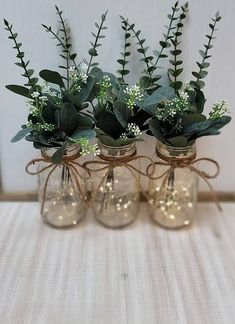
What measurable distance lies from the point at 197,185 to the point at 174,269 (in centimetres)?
21

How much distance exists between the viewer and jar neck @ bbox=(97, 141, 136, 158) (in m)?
0.76

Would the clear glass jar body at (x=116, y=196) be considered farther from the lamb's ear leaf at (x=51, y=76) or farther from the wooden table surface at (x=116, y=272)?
the lamb's ear leaf at (x=51, y=76)

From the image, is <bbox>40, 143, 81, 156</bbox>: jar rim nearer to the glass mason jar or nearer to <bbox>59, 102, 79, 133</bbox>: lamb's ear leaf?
<bbox>59, 102, 79, 133</bbox>: lamb's ear leaf

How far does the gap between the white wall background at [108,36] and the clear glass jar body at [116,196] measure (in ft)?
0.69

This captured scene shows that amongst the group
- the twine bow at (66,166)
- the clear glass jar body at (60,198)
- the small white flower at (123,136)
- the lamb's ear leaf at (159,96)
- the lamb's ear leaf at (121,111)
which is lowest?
the clear glass jar body at (60,198)

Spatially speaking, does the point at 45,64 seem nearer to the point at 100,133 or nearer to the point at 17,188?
the point at 100,133

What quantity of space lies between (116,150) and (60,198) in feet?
0.68

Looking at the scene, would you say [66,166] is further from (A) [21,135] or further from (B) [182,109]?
(B) [182,109]

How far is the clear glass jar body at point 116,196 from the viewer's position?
2.79 feet

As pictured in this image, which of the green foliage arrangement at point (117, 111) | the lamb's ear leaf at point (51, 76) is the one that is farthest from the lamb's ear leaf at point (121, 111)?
the lamb's ear leaf at point (51, 76)

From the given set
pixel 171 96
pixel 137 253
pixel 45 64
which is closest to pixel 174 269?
pixel 137 253

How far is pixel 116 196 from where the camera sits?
87 cm

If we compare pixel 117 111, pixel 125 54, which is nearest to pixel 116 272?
pixel 117 111

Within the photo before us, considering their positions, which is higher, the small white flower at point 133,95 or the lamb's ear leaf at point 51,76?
the lamb's ear leaf at point 51,76
